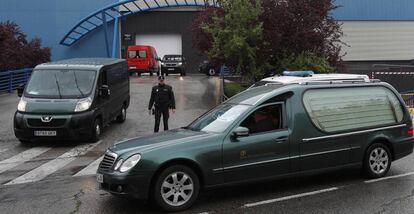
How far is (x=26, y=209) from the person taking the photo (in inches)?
275

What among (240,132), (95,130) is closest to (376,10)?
(95,130)

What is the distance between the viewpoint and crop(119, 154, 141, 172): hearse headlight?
21.4ft

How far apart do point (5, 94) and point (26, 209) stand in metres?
19.5

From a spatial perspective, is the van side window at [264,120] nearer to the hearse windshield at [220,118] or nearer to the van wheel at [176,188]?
the hearse windshield at [220,118]

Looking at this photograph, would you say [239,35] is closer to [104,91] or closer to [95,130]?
[104,91]

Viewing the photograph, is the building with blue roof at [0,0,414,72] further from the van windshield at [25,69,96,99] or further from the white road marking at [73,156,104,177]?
the white road marking at [73,156,104,177]

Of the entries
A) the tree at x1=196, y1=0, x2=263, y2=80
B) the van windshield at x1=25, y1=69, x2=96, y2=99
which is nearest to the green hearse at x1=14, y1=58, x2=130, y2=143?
the van windshield at x1=25, y1=69, x2=96, y2=99

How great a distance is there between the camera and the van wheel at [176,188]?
21.6 ft

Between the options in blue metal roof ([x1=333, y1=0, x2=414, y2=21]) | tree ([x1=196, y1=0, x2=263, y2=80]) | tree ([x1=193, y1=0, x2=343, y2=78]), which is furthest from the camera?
blue metal roof ([x1=333, y1=0, x2=414, y2=21])

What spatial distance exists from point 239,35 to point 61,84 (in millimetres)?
6916

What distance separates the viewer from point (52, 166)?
411 inches

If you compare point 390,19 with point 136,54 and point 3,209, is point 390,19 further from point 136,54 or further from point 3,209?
point 3,209

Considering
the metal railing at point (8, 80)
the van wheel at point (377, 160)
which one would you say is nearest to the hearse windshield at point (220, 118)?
the van wheel at point (377, 160)

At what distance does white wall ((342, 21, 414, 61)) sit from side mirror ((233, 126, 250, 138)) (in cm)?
4138
